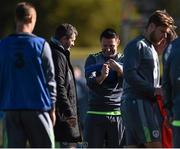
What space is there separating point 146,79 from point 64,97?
110 centimetres

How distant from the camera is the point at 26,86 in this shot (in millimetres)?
8750

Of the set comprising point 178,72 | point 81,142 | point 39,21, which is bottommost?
point 81,142

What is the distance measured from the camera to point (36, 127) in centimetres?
876

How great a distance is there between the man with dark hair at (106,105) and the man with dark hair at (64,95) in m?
0.85

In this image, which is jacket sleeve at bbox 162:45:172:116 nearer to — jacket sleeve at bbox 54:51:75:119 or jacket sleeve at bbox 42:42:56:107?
jacket sleeve at bbox 42:42:56:107

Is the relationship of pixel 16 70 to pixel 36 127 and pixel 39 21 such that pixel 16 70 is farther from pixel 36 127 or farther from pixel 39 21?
pixel 39 21

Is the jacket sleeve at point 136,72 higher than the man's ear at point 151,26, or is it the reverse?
the man's ear at point 151,26

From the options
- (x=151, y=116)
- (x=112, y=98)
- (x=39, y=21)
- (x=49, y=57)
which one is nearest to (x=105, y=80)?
(x=112, y=98)

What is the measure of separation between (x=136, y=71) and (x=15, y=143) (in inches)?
69.3

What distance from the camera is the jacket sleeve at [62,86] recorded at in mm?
10383

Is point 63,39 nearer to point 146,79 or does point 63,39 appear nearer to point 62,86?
point 62,86

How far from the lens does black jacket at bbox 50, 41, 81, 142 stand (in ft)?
34.1

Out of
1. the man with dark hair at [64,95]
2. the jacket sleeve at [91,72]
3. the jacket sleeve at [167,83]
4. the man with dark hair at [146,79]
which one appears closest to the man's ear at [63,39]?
Answer: the man with dark hair at [64,95]

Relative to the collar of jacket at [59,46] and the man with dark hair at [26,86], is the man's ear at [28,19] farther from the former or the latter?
the collar of jacket at [59,46]
